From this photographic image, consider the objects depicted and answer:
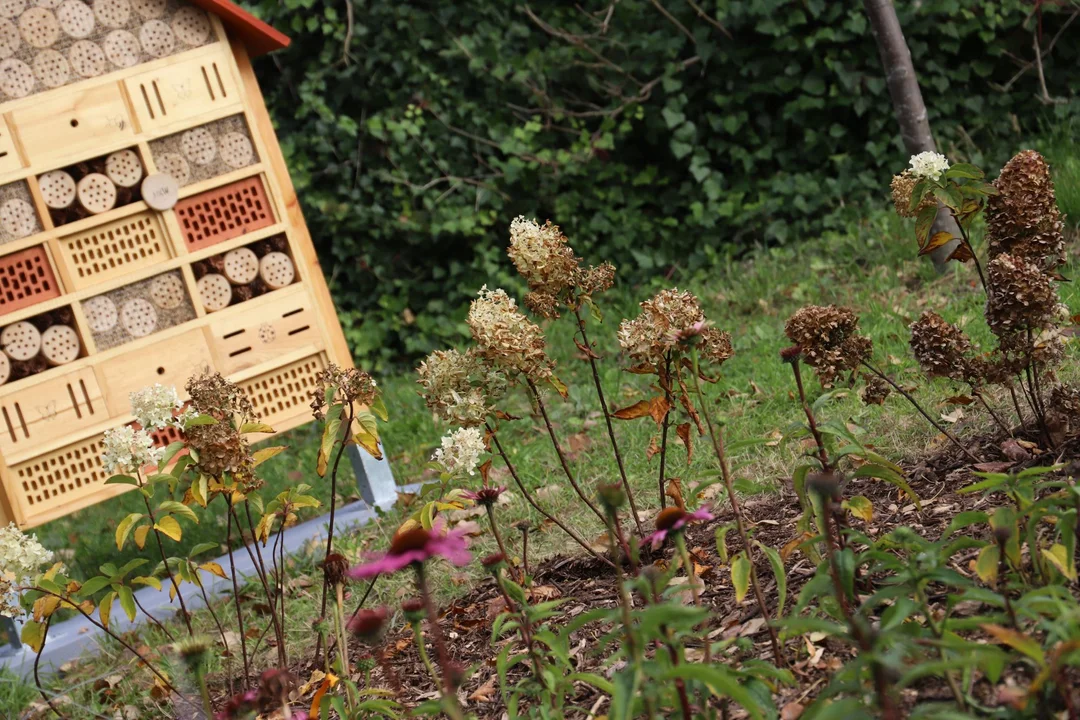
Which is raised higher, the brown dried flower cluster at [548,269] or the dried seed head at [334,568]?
the brown dried flower cluster at [548,269]

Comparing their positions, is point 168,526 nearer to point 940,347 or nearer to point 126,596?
point 126,596

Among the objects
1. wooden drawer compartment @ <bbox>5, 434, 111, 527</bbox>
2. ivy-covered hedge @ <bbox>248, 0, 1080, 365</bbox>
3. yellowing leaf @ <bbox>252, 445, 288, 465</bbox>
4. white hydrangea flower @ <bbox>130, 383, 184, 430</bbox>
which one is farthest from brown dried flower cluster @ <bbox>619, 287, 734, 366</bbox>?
ivy-covered hedge @ <bbox>248, 0, 1080, 365</bbox>

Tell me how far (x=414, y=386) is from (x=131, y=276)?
206 centimetres

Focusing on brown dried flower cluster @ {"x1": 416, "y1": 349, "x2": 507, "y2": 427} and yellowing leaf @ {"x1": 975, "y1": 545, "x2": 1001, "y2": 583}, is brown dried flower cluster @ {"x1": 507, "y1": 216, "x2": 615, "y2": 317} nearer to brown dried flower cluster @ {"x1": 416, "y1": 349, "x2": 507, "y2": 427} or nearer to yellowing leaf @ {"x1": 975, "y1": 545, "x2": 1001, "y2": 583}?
brown dried flower cluster @ {"x1": 416, "y1": 349, "x2": 507, "y2": 427}

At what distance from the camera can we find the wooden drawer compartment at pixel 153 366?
13.4ft

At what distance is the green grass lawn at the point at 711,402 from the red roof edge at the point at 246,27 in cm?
178

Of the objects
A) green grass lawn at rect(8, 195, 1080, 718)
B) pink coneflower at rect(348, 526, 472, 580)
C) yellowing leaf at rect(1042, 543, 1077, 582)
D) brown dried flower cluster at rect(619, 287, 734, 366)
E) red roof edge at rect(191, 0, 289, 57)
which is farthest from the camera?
red roof edge at rect(191, 0, 289, 57)

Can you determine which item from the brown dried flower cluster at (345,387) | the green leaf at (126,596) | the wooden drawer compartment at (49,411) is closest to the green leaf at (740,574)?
the brown dried flower cluster at (345,387)

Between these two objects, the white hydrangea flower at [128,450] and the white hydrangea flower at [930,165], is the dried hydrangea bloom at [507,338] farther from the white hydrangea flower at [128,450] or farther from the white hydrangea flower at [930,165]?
the white hydrangea flower at [930,165]

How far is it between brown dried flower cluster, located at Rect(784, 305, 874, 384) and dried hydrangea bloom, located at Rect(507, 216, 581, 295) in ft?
1.71

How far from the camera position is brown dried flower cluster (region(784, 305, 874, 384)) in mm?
2402

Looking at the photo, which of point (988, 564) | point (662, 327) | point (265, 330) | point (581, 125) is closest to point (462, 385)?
point (662, 327)

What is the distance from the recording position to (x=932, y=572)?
166 cm

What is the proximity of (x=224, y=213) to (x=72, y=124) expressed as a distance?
617mm
